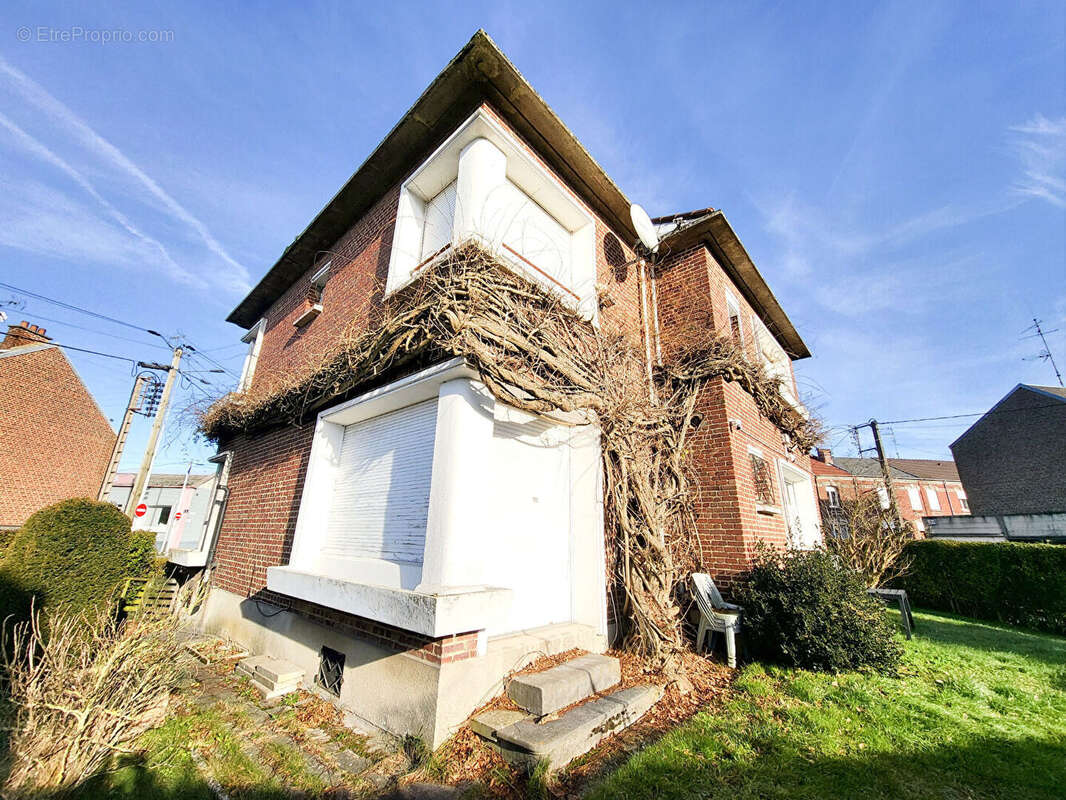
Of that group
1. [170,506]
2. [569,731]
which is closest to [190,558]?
[569,731]

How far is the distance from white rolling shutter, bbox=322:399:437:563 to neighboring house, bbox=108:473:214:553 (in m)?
32.7

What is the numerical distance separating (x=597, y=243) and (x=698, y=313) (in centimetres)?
208

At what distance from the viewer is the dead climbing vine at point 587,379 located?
4062 millimetres

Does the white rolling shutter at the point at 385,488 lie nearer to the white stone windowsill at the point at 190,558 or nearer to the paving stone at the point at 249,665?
the paving stone at the point at 249,665

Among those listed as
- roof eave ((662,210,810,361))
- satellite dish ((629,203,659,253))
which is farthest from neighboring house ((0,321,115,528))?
roof eave ((662,210,810,361))

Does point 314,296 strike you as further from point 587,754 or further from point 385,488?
point 587,754

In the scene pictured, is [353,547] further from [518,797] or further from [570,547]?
[518,797]

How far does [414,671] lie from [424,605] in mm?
790

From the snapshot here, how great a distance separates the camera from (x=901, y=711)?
11.8ft

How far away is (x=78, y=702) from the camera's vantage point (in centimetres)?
287

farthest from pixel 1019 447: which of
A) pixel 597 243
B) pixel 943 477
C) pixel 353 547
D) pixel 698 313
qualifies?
pixel 353 547

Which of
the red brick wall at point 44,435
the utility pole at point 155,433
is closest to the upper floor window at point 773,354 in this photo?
the utility pole at point 155,433

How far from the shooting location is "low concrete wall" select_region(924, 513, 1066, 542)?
738 inches

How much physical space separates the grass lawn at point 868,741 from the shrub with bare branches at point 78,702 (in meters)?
3.47
